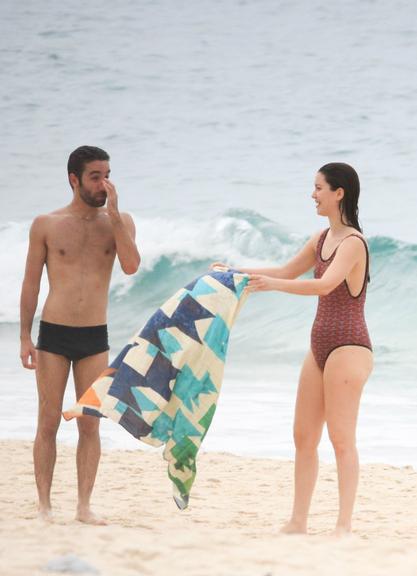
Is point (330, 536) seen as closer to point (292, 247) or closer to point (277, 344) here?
point (277, 344)

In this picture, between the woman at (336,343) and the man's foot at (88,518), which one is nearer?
the woman at (336,343)

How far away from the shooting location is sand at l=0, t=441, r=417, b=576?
295 centimetres

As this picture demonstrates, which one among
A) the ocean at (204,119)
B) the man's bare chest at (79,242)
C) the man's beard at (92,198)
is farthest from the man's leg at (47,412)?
the ocean at (204,119)

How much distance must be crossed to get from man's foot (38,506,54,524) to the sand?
0.06 metres

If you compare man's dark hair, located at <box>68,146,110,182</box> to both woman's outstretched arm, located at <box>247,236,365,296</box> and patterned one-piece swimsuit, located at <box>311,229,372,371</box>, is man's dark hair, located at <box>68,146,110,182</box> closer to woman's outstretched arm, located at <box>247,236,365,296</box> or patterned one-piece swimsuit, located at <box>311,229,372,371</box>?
woman's outstretched arm, located at <box>247,236,365,296</box>

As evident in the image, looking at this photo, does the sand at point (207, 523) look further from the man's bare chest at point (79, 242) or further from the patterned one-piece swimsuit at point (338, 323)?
the man's bare chest at point (79, 242)

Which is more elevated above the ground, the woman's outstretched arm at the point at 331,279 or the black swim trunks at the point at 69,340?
the woman's outstretched arm at the point at 331,279

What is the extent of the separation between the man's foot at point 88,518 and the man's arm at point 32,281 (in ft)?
1.73

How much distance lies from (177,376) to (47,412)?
0.50 m

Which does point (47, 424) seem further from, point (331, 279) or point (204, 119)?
point (204, 119)

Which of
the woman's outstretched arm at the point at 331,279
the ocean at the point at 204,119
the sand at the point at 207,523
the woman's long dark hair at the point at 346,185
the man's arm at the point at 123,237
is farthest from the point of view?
the ocean at the point at 204,119

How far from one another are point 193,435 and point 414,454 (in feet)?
9.57

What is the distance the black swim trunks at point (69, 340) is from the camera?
363 cm

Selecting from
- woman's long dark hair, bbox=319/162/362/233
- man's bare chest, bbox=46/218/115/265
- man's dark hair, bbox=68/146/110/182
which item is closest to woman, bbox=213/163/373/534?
woman's long dark hair, bbox=319/162/362/233
